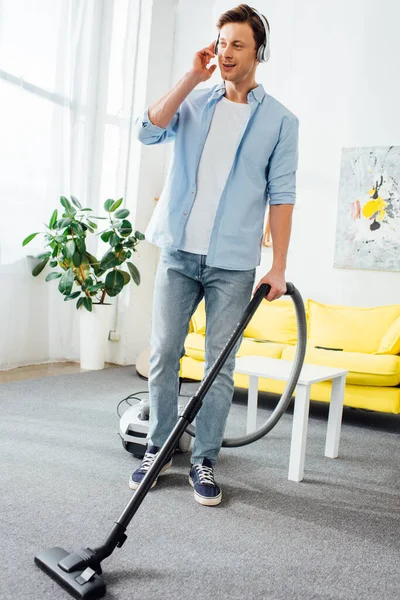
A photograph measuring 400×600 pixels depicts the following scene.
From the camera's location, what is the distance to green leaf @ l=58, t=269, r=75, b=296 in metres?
4.14

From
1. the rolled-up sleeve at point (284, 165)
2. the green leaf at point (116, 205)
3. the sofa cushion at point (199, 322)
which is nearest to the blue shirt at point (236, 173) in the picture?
the rolled-up sleeve at point (284, 165)

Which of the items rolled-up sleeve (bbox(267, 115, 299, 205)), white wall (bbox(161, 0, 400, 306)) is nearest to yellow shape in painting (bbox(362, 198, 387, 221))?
white wall (bbox(161, 0, 400, 306))

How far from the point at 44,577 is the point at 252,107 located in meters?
1.41

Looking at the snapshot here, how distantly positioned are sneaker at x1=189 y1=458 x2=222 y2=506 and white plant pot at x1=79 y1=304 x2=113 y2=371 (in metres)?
2.51

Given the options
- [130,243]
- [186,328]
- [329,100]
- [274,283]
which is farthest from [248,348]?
[329,100]

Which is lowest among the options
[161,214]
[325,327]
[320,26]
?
[325,327]

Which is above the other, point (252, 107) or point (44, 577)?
point (252, 107)

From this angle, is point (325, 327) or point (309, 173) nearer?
point (325, 327)

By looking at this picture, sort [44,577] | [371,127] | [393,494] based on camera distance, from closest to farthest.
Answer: [44,577] < [393,494] < [371,127]

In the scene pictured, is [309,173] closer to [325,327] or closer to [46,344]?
[325,327]

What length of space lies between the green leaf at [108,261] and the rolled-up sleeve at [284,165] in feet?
8.34

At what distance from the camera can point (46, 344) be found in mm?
4488

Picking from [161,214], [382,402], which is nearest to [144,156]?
[382,402]

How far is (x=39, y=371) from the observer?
13.6 ft
